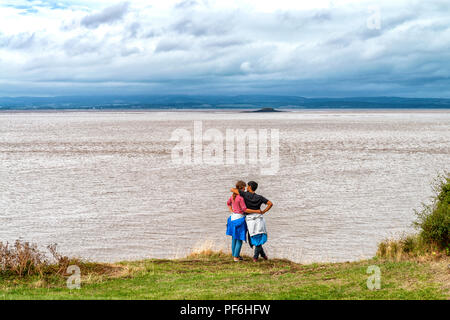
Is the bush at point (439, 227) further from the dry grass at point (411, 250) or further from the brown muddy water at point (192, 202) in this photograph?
the brown muddy water at point (192, 202)

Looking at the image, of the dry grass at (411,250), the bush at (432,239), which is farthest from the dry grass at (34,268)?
the bush at (432,239)

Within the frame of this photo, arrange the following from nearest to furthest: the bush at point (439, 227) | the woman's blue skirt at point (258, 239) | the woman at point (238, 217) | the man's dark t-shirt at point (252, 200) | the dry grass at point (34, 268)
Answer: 1. the dry grass at point (34, 268)
2. the bush at point (439, 227)
3. the man's dark t-shirt at point (252, 200)
4. the woman at point (238, 217)
5. the woman's blue skirt at point (258, 239)

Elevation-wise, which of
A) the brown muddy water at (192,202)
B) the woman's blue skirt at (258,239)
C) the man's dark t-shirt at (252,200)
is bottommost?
the brown muddy water at (192,202)

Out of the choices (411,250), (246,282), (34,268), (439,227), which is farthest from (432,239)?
(34,268)

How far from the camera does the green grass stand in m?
9.15

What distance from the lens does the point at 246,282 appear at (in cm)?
1043

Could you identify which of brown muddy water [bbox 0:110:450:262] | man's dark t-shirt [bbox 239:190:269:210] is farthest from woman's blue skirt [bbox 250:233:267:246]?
brown muddy water [bbox 0:110:450:262]

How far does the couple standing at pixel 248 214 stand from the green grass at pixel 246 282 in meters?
0.67

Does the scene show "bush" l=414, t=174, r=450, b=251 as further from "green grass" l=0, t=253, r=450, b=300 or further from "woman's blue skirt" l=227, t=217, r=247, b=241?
"woman's blue skirt" l=227, t=217, r=247, b=241

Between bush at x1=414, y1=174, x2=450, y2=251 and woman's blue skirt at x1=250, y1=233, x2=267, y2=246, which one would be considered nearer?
bush at x1=414, y1=174, x2=450, y2=251

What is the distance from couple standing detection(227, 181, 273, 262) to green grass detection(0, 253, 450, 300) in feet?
2.20

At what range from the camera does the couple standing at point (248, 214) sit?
40.0 ft
